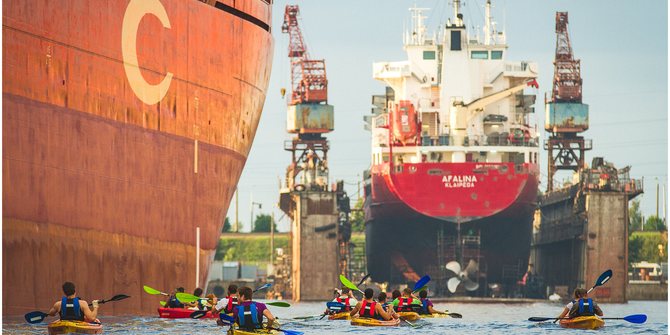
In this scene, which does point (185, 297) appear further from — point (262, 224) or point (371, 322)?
point (262, 224)

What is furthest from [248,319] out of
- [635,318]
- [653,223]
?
[653,223]

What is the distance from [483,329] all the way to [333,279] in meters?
35.5

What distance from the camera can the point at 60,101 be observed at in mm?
39656

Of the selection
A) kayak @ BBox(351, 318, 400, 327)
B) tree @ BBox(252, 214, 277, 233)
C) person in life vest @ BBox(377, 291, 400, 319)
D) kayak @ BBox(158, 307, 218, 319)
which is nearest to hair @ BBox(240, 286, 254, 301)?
kayak @ BBox(351, 318, 400, 327)

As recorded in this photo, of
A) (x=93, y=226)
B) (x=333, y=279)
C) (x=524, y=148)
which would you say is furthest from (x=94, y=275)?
(x=524, y=148)

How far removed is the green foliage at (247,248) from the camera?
6367 inches

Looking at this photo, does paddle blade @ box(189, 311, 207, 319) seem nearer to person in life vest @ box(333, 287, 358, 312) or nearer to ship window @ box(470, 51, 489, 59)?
person in life vest @ box(333, 287, 358, 312)

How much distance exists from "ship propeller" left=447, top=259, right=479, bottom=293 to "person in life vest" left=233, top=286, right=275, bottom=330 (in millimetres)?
43981

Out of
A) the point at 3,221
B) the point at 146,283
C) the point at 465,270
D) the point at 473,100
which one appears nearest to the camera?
the point at 3,221

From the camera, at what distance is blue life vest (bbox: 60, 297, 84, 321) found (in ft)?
110

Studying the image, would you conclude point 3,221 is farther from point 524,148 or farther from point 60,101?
point 524,148

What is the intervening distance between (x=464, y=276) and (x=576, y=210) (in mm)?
7951

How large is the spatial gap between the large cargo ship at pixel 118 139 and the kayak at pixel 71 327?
4579 mm

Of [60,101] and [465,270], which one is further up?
[60,101]
